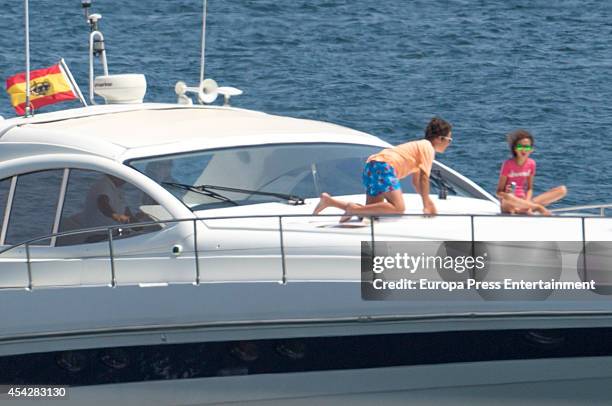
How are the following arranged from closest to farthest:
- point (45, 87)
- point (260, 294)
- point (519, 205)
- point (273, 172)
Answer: point (260, 294) < point (519, 205) < point (273, 172) < point (45, 87)

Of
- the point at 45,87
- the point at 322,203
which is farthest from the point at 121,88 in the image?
the point at 322,203

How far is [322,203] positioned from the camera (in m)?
9.52

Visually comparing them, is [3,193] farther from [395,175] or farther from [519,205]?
[519,205]

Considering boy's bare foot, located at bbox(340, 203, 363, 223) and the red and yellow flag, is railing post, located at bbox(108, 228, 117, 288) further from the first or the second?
the red and yellow flag

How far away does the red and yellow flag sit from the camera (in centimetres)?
1304

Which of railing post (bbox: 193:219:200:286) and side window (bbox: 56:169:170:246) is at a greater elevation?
side window (bbox: 56:169:170:246)

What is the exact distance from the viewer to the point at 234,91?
12125 mm

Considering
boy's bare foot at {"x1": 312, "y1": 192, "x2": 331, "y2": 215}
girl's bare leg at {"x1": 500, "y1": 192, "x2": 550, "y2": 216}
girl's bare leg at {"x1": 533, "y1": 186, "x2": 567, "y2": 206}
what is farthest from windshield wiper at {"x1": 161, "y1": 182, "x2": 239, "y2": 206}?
girl's bare leg at {"x1": 533, "y1": 186, "x2": 567, "y2": 206}

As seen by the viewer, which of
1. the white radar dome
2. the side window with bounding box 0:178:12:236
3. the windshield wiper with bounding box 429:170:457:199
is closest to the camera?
the side window with bounding box 0:178:12:236

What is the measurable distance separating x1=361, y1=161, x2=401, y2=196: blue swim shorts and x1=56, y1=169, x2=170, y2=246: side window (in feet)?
4.57

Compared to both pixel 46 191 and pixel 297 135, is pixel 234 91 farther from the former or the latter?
pixel 46 191

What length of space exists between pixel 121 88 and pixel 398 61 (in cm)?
2387

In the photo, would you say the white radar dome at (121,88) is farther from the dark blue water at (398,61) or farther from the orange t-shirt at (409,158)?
the dark blue water at (398,61)

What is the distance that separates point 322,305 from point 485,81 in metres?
25.0
